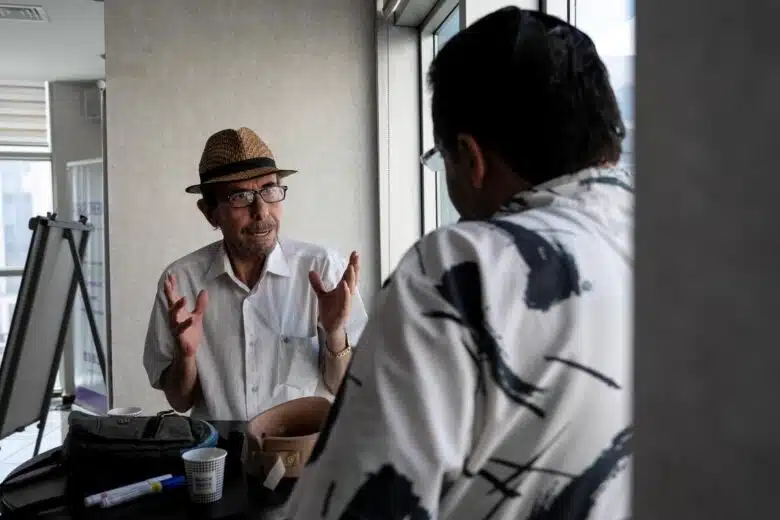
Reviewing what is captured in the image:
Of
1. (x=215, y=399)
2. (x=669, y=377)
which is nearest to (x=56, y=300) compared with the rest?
(x=215, y=399)

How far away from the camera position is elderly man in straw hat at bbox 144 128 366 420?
1737mm

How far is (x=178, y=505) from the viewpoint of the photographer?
3.64 ft

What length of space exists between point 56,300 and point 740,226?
3543 millimetres

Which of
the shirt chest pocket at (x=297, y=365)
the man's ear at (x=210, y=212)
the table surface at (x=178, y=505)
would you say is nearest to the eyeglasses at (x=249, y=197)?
the man's ear at (x=210, y=212)

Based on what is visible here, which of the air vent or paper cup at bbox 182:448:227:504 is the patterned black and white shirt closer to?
paper cup at bbox 182:448:227:504

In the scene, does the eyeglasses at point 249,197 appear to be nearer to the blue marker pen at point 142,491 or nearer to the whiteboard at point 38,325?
the blue marker pen at point 142,491

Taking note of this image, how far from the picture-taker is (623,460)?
0.58 metres

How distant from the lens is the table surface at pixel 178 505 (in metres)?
1.07

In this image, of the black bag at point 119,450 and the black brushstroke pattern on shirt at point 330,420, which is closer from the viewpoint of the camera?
the black brushstroke pattern on shirt at point 330,420

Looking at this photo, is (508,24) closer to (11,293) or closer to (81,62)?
(81,62)

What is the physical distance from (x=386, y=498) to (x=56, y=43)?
460 centimetres

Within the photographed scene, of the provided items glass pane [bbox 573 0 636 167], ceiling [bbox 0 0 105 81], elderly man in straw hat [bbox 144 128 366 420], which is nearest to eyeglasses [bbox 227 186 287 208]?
elderly man in straw hat [bbox 144 128 366 420]

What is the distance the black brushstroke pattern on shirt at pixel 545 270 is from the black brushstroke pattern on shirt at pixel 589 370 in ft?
0.15

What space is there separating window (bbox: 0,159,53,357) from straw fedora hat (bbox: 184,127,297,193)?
4306mm
